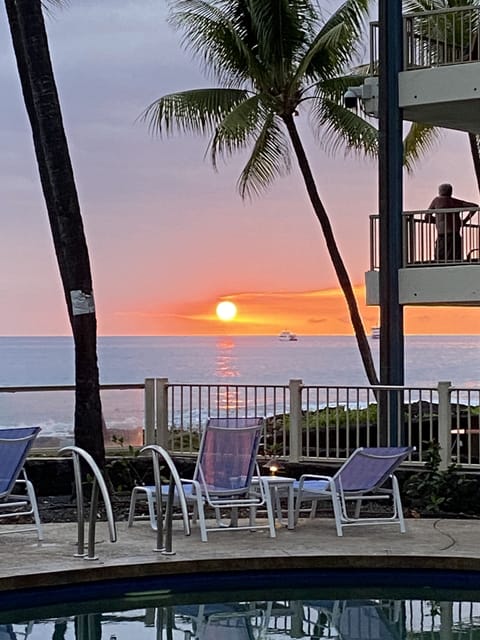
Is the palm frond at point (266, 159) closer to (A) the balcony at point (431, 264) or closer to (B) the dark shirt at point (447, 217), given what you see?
(A) the balcony at point (431, 264)

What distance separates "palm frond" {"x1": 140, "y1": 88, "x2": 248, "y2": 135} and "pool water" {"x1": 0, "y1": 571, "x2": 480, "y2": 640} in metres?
14.3

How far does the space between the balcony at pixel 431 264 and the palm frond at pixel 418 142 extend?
32.8ft

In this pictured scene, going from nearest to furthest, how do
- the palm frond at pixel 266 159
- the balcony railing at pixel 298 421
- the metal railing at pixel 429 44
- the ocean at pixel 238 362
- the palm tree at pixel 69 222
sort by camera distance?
the palm tree at pixel 69 222
the balcony railing at pixel 298 421
the metal railing at pixel 429 44
the palm frond at pixel 266 159
the ocean at pixel 238 362

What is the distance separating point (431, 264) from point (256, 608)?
7679 mm

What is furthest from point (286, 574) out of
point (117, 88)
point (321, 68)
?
point (117, 88)

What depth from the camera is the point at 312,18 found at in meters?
22.0

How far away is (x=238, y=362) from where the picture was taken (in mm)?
73688

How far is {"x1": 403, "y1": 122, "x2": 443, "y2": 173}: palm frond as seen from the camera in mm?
26391

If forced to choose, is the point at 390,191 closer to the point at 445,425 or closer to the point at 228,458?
the point at 445,425

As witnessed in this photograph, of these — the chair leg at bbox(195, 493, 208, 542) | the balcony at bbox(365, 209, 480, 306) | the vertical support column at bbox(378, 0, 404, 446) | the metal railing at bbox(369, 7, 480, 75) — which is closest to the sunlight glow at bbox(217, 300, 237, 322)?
the metal railing at bbox(369, 7, 480, 75)

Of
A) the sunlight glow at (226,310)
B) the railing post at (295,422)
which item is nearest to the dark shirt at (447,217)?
the railing post at (295,422)

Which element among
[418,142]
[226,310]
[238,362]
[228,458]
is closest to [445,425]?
[228,458]

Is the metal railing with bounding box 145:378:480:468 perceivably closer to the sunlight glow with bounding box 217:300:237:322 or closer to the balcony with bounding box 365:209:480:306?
the balcony with bounding box 365:209:480:306

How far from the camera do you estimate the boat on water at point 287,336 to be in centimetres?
9138
